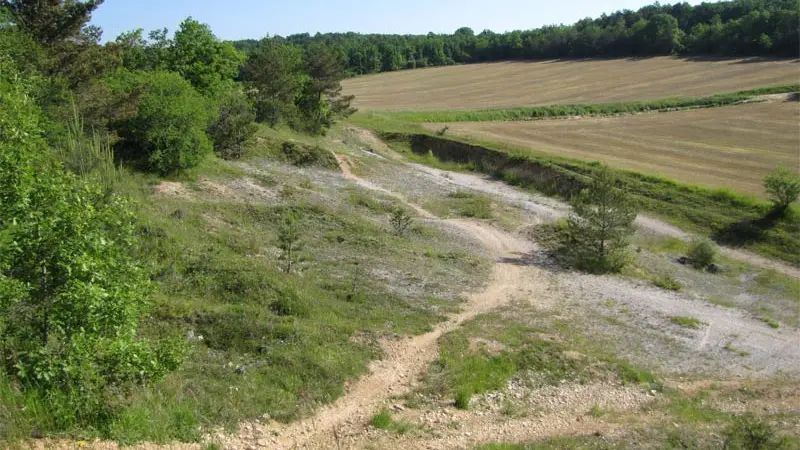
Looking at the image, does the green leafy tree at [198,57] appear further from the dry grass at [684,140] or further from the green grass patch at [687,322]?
the green grass patch at [687,322]

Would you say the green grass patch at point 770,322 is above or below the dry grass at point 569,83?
below

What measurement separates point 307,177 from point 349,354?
84.4 ft

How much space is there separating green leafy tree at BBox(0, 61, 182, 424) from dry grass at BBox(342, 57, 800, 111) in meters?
77.9

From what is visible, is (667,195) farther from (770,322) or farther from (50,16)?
(50,16)

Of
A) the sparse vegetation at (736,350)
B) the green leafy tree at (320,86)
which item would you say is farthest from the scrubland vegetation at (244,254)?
the green leafy tree at (320,86)

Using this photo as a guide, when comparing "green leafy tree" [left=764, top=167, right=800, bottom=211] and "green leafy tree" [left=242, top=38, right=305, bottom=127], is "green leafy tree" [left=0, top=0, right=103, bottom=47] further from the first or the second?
"green leafy tree" [left=764, top=167, right=800, bottom=211]

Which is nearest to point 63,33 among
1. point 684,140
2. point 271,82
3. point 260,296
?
point 260,296

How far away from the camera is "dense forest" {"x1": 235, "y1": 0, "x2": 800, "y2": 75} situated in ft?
354

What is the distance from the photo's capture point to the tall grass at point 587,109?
250 feet

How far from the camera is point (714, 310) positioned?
24.5 metres

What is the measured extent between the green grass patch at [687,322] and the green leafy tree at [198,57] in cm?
3618

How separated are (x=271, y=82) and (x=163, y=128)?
23.4 meters

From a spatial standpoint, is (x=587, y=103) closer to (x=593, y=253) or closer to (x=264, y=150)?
(x=264, y=150)

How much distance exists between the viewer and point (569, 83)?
101 meters
